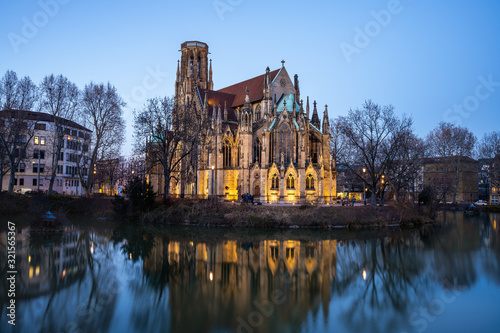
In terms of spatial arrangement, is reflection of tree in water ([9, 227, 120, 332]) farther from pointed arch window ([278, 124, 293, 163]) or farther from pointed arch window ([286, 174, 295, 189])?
pointed arch window ([278, 124, 293, 163])

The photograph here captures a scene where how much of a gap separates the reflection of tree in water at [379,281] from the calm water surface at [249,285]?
0.16 ft

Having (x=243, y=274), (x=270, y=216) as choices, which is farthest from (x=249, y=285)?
(x=270, y=216)

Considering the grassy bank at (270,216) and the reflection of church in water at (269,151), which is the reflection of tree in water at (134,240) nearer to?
the grassy bank at (270,216)

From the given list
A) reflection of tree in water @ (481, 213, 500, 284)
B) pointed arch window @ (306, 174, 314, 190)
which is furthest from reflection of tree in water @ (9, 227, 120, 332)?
pointed arch window @ (306, 174, 314, 190)

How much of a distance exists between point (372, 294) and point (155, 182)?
48.4 meters

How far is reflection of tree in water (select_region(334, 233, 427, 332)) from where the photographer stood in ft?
36.4

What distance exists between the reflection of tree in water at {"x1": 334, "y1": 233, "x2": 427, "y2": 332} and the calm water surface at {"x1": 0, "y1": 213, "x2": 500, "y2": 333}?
0.16 feet

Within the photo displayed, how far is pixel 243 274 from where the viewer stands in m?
15.9

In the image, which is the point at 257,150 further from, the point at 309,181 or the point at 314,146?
the point at 309,181

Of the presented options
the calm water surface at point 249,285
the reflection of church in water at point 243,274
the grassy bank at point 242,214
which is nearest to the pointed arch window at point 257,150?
the grassy bank at point 242,214

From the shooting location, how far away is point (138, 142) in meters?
39.2

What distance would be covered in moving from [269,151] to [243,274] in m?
30.8

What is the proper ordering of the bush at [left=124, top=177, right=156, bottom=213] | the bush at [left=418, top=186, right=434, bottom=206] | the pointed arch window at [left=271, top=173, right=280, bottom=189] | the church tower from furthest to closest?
the church tower, the pointed arch window at [left=271, top=173, right=280, bottom=189], the bush at [left=418, top=186, right=434, bottom=206], the bush at [left=124, top=177, right=156, bottom=213]

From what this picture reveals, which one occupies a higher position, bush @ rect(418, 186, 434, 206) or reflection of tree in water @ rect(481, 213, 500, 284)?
bush @ rect(418, 186, 434, 206)
